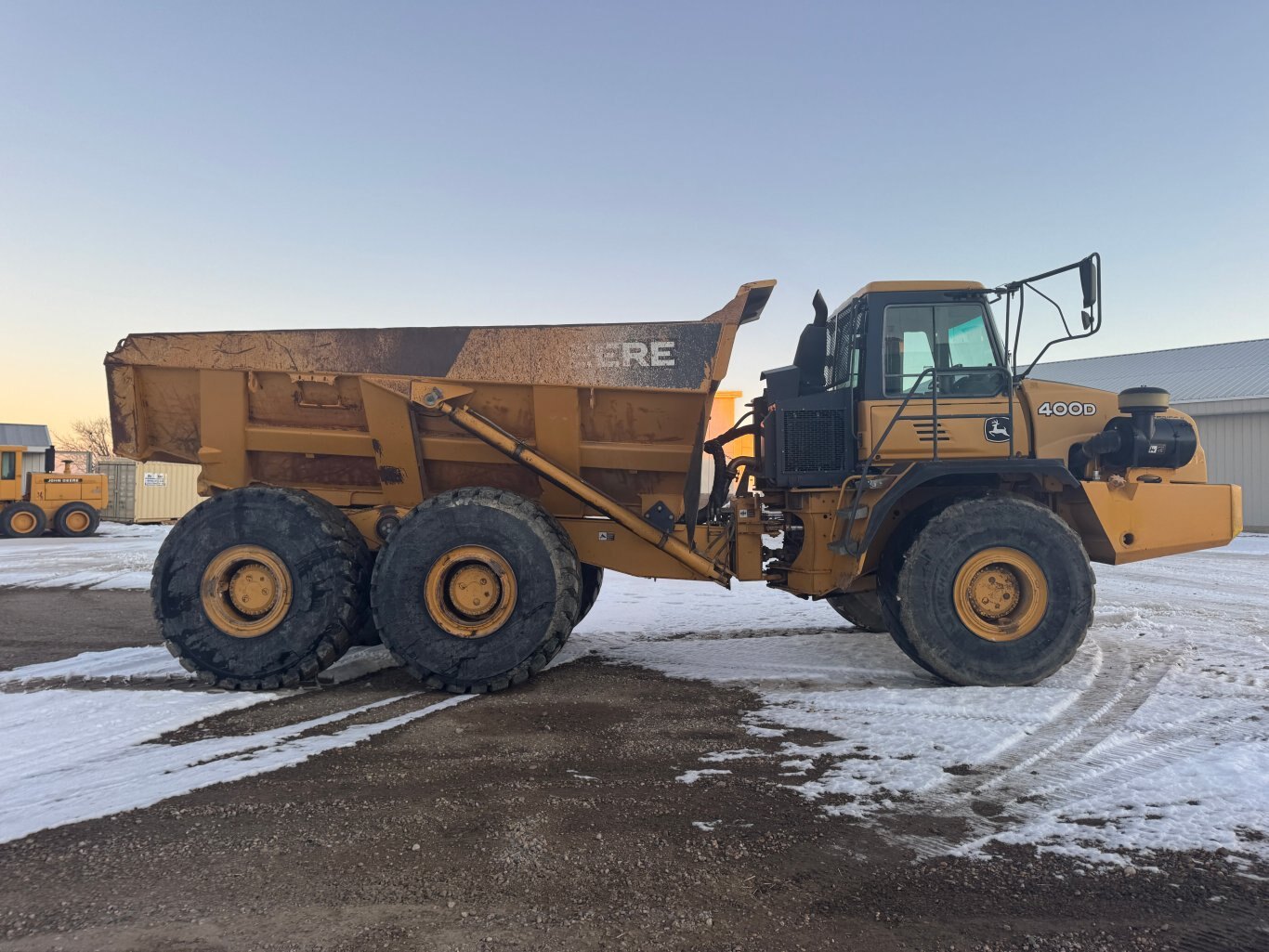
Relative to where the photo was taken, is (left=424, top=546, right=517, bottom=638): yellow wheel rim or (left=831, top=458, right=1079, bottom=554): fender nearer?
(left=424, top=546, right=517, bottom=638): yellow wheel rim

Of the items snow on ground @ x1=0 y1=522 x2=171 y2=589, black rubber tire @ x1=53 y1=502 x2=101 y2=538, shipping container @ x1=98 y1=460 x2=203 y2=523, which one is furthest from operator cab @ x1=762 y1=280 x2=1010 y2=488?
shipping container @ x1=98 y1=460 x2=203 y2=523

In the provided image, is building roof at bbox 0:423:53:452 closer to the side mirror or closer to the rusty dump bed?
the rusty dump bed

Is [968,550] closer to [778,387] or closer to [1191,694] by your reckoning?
[1191,694]

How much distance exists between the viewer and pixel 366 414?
5.07 m

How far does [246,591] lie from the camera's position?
474 cm

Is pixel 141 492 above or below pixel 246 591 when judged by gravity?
above

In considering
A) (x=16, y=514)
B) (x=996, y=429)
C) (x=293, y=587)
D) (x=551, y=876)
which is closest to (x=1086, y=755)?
(x=996, y=429)

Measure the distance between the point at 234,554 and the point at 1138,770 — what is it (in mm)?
5260

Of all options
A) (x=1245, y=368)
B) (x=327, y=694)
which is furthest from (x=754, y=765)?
(x=1245, y=368)

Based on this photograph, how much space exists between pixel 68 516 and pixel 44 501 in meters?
0.83

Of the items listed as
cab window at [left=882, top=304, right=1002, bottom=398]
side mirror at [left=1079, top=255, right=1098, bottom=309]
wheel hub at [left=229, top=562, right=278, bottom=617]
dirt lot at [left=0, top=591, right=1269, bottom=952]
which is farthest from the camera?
cab window at [left=882, top=304, right=1002, bottom=398]

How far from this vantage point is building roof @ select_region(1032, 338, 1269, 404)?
21.7 meters

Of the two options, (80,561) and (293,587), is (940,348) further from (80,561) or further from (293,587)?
(80,561)

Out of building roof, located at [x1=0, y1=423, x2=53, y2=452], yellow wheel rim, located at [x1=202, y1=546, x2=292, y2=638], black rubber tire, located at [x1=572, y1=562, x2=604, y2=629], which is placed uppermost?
building roof, located at [x1=0, y1=423, x2=53, y2=452]
